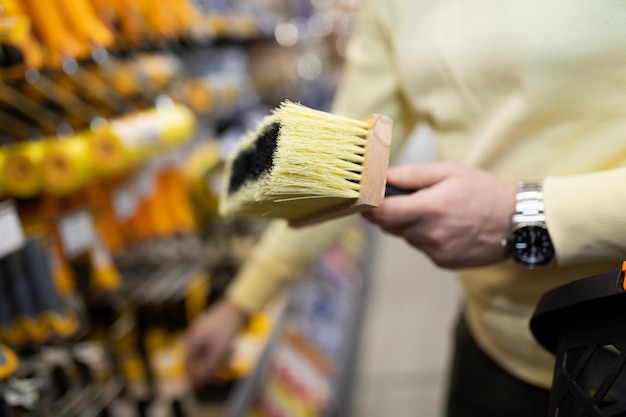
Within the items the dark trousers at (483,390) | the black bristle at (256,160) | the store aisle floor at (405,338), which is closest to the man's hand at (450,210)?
the black bristle at (256,160)

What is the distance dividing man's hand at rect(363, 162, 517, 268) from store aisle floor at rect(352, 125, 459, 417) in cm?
185

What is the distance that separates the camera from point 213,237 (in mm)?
2217

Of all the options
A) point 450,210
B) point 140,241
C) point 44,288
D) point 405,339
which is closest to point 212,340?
point 44,288

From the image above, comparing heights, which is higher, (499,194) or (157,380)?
(499,194)

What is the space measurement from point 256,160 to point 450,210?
0.77 ft

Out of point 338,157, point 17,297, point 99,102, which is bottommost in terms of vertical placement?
point 17,297

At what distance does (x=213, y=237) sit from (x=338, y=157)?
62.6 inches

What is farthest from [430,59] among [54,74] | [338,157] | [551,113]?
[54,74]

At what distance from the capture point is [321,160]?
66cm

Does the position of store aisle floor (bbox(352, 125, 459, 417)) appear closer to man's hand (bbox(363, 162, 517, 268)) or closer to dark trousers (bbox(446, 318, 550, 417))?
dark trousers (bbox(446, 318, 550, 417))

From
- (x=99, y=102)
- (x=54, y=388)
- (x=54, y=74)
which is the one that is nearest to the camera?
(x=54, y=388)

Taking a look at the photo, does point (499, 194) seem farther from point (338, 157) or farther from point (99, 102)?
point (99, 102)

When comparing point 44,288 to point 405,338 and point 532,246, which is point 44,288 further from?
point 405,338

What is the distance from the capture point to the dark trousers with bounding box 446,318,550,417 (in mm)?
1002
